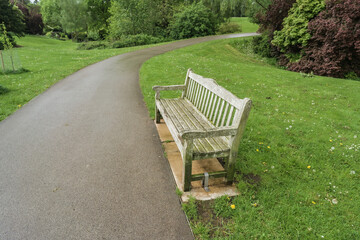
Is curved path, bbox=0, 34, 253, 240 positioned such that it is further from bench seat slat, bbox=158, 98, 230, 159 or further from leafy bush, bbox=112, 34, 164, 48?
leafy bush, bbox=112, 34, 164, 48

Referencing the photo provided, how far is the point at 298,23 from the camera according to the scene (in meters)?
17.4

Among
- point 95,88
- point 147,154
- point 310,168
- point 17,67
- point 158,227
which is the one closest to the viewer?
point 158,227

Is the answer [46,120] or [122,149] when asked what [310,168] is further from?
[46,120]

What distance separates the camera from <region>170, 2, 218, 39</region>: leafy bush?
3366 cm

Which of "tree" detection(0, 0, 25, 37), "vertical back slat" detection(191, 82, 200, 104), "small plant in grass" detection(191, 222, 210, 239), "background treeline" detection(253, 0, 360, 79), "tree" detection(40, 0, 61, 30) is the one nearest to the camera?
"small plant in grass" detection(191, 222, 210, 239)

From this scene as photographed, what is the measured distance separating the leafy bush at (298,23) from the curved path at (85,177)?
15625mm

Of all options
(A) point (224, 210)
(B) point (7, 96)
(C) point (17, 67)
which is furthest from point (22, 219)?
(C) point (17, 67)

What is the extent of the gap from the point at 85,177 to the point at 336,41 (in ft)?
56.8

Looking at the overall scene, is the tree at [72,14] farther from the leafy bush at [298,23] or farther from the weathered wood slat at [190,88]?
the weathered wood slat at [190,88]

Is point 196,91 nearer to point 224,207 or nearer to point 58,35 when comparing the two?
point 224,207

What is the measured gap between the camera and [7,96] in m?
7.71

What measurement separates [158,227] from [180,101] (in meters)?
3.19

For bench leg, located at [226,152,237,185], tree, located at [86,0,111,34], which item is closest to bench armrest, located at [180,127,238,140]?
bench leg, located at [226,152,237,185]

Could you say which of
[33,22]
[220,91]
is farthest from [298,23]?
[33,22]
